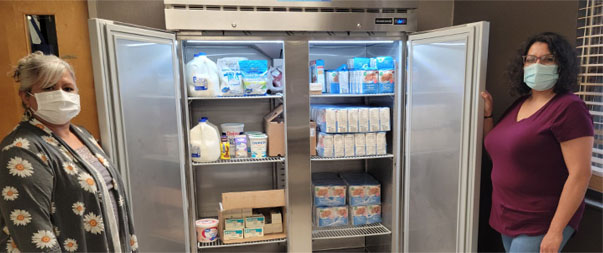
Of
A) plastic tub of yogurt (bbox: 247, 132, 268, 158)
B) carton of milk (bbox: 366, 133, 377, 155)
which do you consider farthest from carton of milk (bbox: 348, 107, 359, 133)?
plastic tub of yogurt (bbox: 247, 132, 268, 158)

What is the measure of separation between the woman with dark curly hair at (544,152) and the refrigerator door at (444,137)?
4.3 inches

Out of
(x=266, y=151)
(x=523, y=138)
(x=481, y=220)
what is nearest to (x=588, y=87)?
(x=523, y=138)

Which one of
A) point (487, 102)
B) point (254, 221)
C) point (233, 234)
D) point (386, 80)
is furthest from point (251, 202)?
point (487, 102)

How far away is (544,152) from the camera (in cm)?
141

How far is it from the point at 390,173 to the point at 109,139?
70.2 inches

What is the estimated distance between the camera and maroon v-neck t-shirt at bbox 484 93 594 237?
1356 mm

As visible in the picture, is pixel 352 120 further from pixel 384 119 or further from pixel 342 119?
pixel 384 119

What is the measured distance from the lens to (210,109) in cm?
255

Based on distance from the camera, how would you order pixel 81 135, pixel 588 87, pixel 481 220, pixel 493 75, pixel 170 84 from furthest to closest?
1. pixel 481 220
2. pixel 493 75
3. pixel 170 84
4. pixel 588 87
5. pixel 81 135

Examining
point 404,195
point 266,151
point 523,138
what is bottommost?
point 404,195

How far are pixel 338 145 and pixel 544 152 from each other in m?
1.22

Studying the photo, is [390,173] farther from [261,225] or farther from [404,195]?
[261,225]

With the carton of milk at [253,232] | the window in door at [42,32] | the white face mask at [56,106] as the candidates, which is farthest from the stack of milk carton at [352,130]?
the window in door at [42,32]

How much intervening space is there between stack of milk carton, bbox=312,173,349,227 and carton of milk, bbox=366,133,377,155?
1.08 ft
